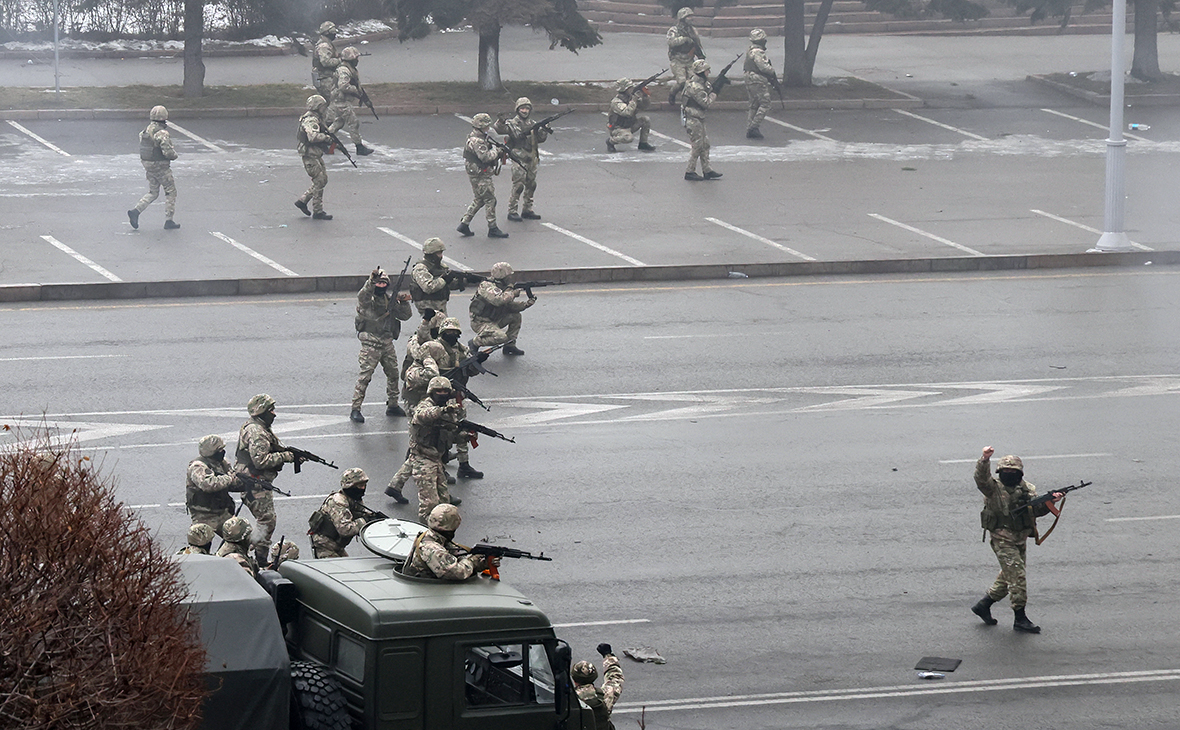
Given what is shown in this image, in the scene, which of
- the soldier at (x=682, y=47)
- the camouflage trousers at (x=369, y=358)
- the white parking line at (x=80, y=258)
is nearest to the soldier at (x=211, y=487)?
the camouflage trousers at (x=369, y=358)

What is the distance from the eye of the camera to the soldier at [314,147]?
23.9 meters

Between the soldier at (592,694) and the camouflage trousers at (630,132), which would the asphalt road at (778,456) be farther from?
the camouflage trousers at (630,132)

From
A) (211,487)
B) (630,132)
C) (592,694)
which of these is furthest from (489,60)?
(592,694)

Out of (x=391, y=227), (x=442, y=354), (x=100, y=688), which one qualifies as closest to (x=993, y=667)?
(x=442, y=354)

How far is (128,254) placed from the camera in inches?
888

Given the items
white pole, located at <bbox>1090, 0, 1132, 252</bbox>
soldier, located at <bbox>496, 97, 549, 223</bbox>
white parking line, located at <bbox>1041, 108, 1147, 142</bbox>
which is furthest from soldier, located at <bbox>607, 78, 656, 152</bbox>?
white parking line, located at <bbox>1041, 108, 1147, 142</bbox>

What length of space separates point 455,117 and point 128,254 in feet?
37.1

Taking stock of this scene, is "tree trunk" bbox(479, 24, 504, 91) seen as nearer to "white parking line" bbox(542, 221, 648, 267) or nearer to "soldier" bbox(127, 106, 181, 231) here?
"white parking line" bbox(542, 221, 648, 267)

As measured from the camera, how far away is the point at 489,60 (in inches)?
1330

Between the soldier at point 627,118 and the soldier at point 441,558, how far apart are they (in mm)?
21803

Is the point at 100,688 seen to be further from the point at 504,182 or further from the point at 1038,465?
the point at 504,182

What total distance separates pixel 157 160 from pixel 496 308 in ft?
27.1

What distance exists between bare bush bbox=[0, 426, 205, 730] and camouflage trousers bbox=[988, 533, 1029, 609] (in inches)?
282

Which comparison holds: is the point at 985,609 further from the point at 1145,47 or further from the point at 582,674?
the point at 1145,47
